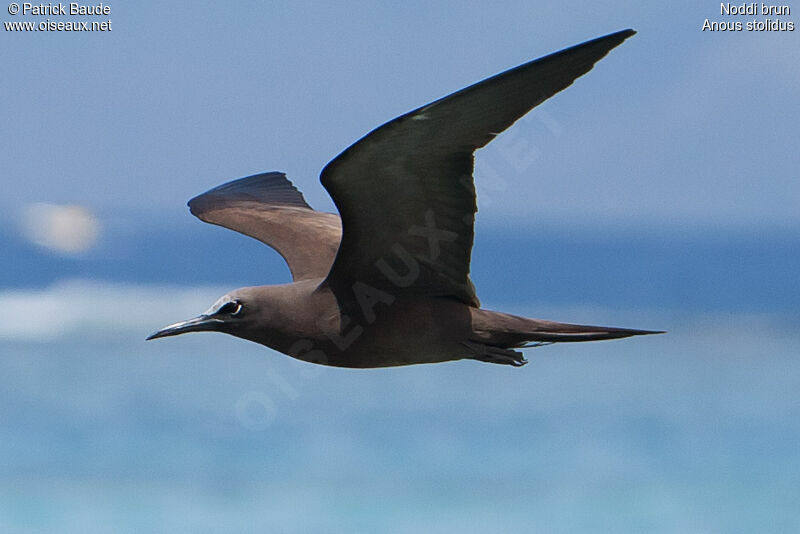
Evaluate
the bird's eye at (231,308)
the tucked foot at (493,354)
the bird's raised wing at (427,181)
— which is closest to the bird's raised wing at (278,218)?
the bird's eye at (231,308)

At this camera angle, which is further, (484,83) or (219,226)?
(219,226)

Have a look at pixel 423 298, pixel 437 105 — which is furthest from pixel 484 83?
pixel 423 298

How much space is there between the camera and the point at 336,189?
5.15 metres

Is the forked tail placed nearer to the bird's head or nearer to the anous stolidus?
the anous stolidus

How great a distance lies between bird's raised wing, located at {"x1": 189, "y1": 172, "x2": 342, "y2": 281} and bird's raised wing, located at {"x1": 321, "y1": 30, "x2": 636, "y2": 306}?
35.7 inches

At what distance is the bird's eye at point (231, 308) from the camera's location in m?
5.63

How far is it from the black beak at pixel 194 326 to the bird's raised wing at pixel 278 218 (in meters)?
0.86

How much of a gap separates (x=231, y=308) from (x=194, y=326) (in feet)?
0.67

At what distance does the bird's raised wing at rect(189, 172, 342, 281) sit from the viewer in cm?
668

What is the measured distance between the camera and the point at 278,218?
7223 millimetres

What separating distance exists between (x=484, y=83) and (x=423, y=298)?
4.92ft

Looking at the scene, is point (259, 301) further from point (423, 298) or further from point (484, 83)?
point (484, 83)

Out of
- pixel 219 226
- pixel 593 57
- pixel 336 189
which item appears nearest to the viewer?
pixel 593 57

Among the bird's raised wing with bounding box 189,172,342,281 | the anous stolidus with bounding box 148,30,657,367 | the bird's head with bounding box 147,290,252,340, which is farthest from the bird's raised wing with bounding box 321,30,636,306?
the bird's raised wing with bounding box 189,172,342,281
